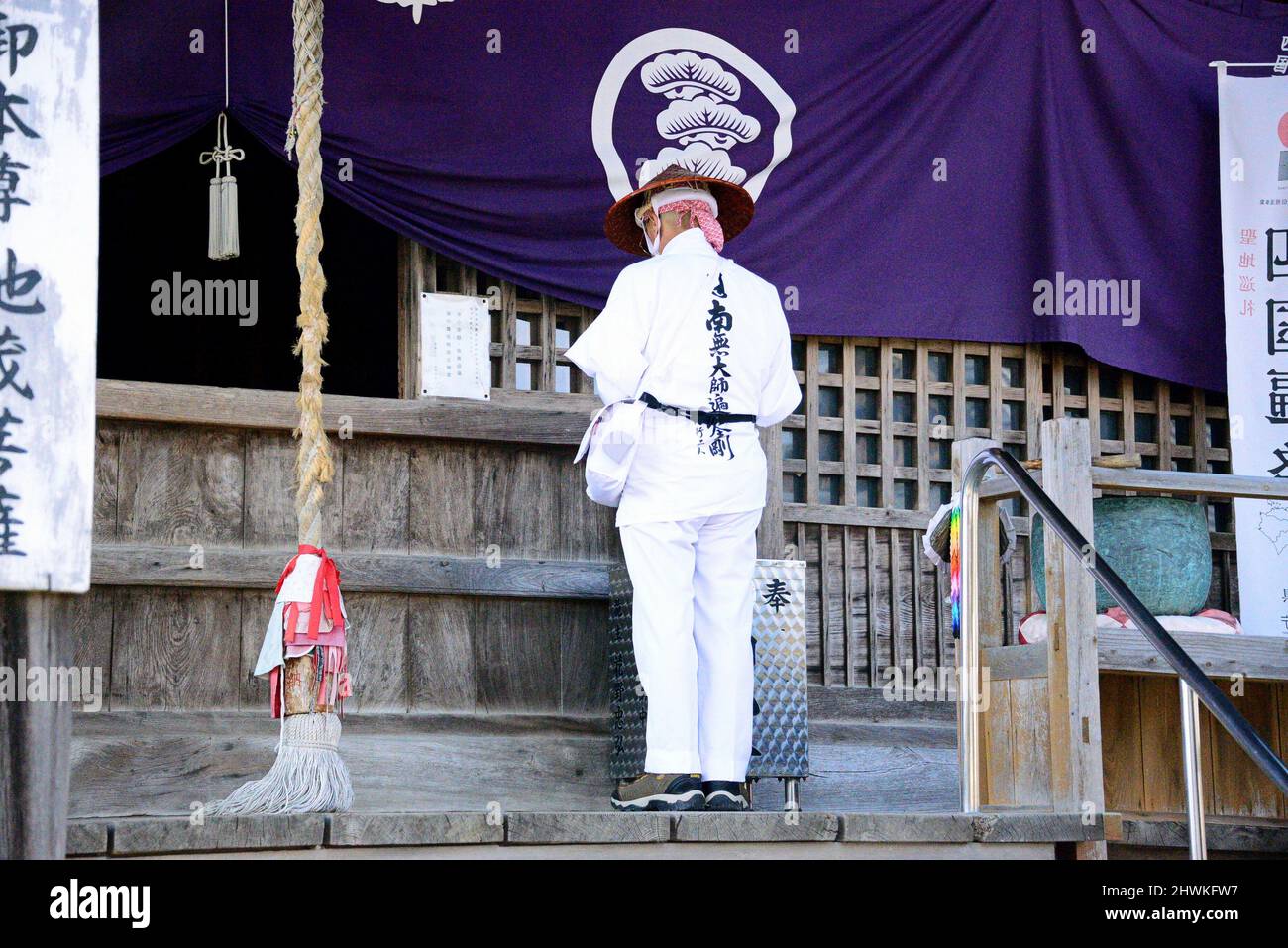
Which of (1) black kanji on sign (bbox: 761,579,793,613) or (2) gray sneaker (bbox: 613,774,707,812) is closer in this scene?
(2) gray sneaker (bbox: 613,774,707,812)

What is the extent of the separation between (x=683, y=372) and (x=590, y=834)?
1761mm

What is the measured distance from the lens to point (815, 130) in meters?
7.39

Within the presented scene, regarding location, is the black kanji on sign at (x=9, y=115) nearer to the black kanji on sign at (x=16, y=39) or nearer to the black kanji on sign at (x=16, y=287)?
the black kanji on sign at (x=16, y=39)

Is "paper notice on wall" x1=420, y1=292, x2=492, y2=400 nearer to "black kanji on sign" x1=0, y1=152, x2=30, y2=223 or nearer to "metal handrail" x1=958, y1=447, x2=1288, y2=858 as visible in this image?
"metal handrail" x1=958, y1=447, x2=1288, y2=858

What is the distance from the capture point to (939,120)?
7594 millimetres

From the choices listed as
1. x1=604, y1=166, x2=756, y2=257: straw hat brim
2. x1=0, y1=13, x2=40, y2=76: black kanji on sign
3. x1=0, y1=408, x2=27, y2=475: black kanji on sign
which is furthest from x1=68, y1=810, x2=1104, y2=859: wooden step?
x1=604, y1=166, x2=756, y2=257: straw hat brim

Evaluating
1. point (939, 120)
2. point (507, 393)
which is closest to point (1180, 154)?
point (939, 120)

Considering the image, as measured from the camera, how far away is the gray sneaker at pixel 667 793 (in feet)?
18.2

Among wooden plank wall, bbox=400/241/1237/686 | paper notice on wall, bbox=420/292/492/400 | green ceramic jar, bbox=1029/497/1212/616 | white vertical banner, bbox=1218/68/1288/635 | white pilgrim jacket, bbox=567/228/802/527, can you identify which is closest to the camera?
white pilgrim jacket, bbox=567/228/802/527

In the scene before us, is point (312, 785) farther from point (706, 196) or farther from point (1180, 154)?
point (1180, 154)

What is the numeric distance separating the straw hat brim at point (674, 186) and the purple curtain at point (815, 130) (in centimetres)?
47

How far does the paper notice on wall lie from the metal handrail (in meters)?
2.08

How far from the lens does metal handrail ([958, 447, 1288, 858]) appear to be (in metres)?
4.64
